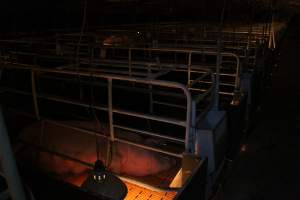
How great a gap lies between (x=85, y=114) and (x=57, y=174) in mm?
1603

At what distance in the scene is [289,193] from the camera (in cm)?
346

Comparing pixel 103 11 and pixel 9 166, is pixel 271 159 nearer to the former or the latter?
pixel 9 166

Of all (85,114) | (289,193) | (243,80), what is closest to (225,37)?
(243,80)

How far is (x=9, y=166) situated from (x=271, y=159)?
3577 millimetres

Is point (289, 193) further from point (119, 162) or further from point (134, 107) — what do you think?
point (134, 107)

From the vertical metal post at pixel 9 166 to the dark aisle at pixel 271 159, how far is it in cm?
247

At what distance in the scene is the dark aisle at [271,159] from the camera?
3.50 meters

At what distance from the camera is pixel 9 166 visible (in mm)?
1577

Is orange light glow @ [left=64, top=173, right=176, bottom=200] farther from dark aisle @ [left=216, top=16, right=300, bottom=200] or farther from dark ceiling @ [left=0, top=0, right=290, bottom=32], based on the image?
dark ceiling @ [left=0, top=0, right=290, bottom=32]

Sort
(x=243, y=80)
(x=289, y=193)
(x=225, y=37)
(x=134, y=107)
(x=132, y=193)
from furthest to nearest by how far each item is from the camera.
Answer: (x=225, y=37) < (x=134, y=107) < (x=243, y=80) < (x=289, y=193) < (x=132, y=193)

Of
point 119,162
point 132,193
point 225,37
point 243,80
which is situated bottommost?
point 132,193

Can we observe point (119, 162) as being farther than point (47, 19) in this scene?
No

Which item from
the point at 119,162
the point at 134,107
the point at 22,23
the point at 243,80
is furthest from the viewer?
the point at 22,23

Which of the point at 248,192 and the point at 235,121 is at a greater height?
the point at 235,121
